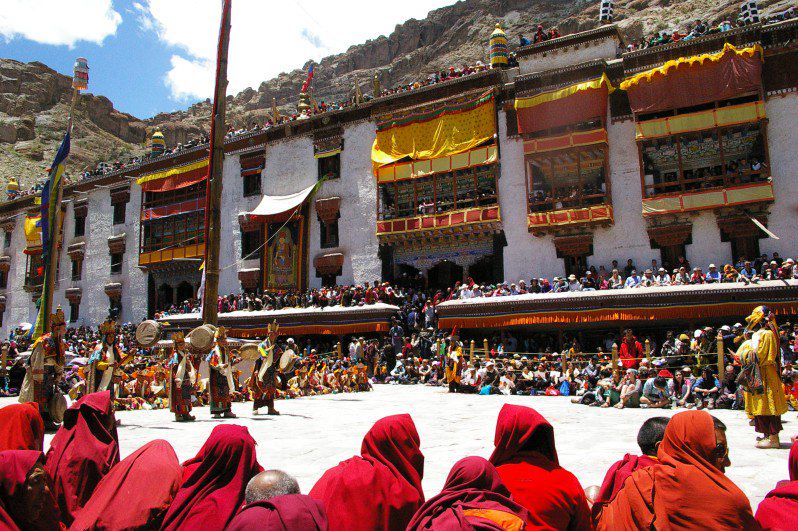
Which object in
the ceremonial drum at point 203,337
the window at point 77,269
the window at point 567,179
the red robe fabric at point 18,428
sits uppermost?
the window at point 567,179

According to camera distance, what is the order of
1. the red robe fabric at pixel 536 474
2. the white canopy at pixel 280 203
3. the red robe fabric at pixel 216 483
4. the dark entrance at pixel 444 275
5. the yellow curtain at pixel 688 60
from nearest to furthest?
the red robe fabric at pixel 216 483 < the red robe fabric at pixel 536 474 < the yellow curtain at pixel 688 60 < the dark entrance at pixel 444 275 < the white canopy at pixel 280 203

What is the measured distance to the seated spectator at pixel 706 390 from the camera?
43.5 feet

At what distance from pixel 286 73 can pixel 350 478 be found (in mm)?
80432

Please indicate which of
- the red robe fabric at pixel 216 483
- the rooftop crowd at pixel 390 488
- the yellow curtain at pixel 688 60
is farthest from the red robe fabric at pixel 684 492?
the yellow curtain at pixel 688 60

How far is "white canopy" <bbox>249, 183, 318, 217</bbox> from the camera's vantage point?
1225 inches

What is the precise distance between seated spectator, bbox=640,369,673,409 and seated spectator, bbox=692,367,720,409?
1.94ft

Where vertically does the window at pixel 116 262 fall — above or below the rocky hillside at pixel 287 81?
below

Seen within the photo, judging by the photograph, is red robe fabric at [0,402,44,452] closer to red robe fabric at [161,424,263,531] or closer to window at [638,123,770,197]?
red robe fabric at [161,424,263,531]

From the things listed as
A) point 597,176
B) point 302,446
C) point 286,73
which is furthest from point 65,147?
point 286,73

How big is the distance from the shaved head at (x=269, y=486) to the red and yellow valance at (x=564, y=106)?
23.6 m

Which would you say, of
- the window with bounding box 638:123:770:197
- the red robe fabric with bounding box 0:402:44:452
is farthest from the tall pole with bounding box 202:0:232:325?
the window with bounding box 638:123:770:197

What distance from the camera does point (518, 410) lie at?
3496 millimetres

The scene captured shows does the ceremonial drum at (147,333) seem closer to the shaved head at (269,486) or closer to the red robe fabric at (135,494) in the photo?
the red robe fabric at (135,494)

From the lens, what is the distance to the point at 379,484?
3375 millimetres
